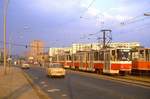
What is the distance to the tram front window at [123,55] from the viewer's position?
45.6 metres

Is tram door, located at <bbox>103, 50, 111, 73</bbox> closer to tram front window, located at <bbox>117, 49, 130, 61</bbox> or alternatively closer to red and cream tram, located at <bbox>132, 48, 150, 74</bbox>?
tram front window, located at <bbox>117, 49, 130, 61</bbox>

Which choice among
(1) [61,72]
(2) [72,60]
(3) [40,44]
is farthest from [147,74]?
(3) [40,44]

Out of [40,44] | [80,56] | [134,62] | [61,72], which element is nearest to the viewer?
[61,72]

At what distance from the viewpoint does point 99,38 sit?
238 feet

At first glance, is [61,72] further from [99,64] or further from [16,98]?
[16,98]

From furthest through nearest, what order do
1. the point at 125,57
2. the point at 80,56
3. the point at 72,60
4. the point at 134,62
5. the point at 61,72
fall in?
the point at 72,60 < the point at 80,56 < the point at 134,62 < the point at 125,57 < the point at 61,72

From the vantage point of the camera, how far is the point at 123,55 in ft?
150

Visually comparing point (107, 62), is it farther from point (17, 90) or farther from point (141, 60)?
point (17, 90)

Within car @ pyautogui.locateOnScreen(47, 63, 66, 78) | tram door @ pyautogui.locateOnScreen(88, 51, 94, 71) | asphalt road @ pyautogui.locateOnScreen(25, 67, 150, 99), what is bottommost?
asphalt road @ pyautogui.locateOnScreen(25, 67, 150, 99)

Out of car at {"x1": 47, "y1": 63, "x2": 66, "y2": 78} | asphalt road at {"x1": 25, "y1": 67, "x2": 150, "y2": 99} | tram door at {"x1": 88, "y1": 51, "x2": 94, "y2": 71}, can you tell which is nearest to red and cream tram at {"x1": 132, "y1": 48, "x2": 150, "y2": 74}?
tram door at {"x1": 88, "y1": 51, "x2": 94, "y2": 71}

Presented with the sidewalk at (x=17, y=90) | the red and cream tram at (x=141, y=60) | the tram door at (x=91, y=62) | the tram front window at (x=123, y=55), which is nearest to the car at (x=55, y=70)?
the tram front window at (x=123, y=55)

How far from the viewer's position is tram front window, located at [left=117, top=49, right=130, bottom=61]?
45.6 metres

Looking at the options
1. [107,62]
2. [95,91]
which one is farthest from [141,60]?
[95,91]

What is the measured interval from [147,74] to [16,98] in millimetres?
30942
